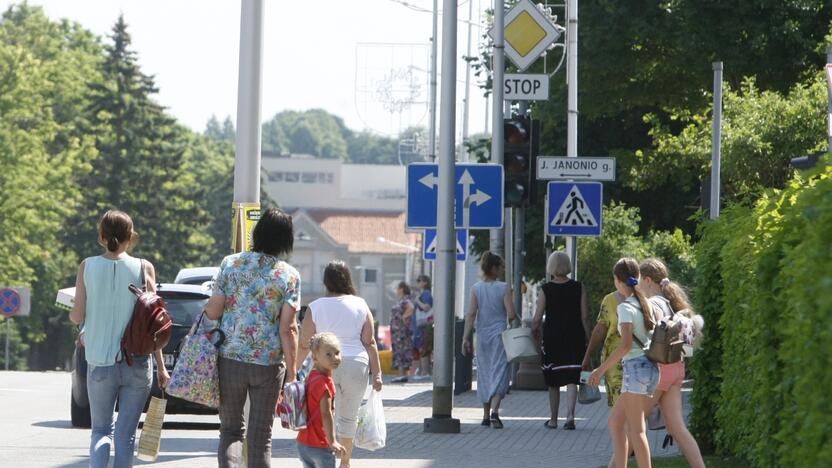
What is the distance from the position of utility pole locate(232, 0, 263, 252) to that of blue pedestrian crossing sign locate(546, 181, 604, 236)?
27.1ft

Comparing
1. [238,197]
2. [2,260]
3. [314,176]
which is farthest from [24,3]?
[314,176]

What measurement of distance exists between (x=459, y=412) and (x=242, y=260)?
10.4 metres

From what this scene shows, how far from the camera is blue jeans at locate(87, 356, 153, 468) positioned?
9.76 m

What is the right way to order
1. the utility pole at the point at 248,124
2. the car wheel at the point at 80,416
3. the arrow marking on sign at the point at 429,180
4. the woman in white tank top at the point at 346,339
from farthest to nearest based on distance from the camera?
the arrow marking on sign at the point at 429,180
the car wheel at the point at 80,416
the utility pole at the point at 248,124
the woman in white tank top at the point at 346,339

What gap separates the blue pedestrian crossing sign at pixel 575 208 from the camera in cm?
2138

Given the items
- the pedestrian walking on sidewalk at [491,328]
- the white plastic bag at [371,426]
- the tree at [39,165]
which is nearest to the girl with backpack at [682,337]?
the white plastic bag at [371,426]

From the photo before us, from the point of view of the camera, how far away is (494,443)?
15.3 metres

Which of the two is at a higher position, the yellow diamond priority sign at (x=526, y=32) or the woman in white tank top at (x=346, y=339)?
the yellow diamond priority sign at (x=526, y=32)

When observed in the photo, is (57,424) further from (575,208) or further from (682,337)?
(682,337)

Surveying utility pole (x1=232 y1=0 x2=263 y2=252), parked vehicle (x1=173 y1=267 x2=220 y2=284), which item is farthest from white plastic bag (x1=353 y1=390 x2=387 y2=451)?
parked vehicle (x1=173 y1=267 x2=220 y2=284)

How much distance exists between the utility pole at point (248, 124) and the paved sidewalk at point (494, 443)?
1.98m

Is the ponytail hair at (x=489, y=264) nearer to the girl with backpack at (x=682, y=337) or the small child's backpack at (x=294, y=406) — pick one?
the girl with backpack at (x=682, y=337)

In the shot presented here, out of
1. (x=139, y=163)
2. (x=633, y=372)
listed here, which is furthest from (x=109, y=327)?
(x=139, y=163)

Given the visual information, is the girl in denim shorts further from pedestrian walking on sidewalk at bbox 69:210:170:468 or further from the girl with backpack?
pedestrian walking on sidewalk at bbox 69:210:170:468
